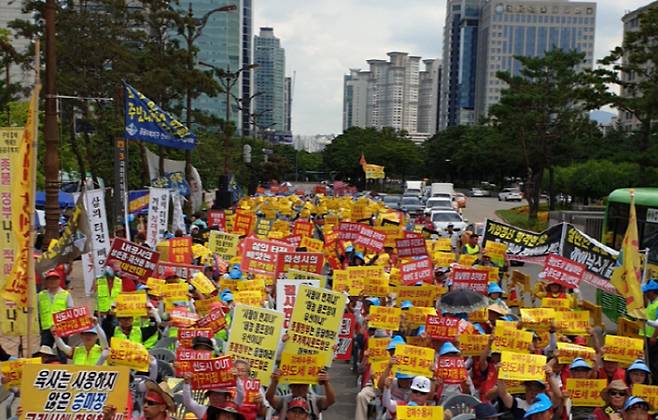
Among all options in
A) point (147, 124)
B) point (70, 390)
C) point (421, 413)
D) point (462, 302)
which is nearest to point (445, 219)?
point (147, 124)

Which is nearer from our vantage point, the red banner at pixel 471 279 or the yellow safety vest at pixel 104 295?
the yellow safety vest at pixel 104 295

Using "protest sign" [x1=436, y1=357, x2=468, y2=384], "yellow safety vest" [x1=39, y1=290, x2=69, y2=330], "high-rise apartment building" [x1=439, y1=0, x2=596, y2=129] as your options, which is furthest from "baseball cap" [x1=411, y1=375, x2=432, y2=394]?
"high-rise apartment building" [x1=439, y1=0, x2=596, y2=129]

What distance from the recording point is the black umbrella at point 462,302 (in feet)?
29.8

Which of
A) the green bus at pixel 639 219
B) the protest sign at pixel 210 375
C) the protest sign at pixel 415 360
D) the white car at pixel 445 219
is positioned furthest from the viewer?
the white car at pixel 445 219

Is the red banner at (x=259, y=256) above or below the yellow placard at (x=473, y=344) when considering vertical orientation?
above

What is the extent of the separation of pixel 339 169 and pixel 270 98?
9165 cm

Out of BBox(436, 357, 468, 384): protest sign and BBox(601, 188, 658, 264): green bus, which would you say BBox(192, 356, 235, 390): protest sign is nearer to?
BBox(436, 357, 468, 384): protest sign

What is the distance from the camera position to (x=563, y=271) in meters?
10.2

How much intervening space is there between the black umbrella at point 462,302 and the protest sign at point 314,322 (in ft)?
8.03

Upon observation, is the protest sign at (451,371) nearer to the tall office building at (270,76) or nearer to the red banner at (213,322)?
the red banner at (213,322)

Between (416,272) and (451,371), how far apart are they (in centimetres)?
425

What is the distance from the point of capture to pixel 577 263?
10.2 m

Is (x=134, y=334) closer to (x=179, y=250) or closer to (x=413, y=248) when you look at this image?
(x=179, y=250)

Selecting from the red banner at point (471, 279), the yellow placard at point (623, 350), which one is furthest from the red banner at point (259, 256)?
the yellow placard at point (623, 350)
